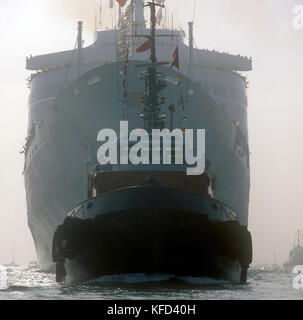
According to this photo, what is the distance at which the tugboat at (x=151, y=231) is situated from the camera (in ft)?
86.5

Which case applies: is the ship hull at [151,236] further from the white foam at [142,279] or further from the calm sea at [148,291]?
the calm sea at [148,291]

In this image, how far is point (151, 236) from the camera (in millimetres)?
26328

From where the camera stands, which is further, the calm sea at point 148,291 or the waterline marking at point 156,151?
the waterline marking at point 156,151

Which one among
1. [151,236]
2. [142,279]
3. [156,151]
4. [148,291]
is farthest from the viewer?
[156,151]

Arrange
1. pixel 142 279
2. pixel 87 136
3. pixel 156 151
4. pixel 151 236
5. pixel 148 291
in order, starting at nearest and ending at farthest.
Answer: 1. pixel 148 291
2. pixel 142 279
3. pixel 151 236
4. pixel 156 151
5. pixel 87 136

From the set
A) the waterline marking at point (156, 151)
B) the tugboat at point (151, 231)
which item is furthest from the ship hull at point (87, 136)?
the tugboat at point (151, 231)

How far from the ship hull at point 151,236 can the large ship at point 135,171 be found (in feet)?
0.12

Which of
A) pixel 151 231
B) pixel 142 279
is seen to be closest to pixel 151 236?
pixel 151 231

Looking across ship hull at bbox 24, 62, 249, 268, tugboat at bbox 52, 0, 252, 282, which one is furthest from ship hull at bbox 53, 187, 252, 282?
Answer: ship hull at bbox 24, 62, 249, 268

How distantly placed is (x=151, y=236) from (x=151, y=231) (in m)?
0.17

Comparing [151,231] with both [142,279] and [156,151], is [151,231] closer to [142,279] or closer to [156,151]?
[142,279]
